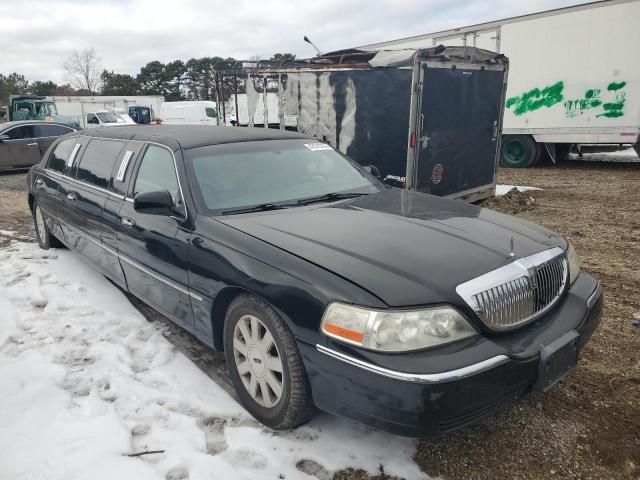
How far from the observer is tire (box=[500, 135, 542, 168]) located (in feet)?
42.8

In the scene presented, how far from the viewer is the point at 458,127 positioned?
6.97 metres

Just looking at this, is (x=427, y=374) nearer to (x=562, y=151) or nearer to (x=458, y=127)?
(x=458, y=127)

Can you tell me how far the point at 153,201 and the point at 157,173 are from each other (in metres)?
0.56

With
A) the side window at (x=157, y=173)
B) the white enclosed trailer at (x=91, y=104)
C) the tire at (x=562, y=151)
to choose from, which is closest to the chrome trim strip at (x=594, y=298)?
the side window at (x=157, y=173)

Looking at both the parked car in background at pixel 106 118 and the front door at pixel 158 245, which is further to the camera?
the parked car in background at pixel 106 118

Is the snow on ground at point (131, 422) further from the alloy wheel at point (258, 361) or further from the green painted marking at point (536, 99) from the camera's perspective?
the green painted marking at point (536, 99)

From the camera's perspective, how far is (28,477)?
7.42ft

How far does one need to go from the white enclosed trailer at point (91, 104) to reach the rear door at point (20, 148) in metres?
19.1

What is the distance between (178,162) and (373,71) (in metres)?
4.18

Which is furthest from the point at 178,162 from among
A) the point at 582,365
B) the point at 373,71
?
the point at 373,71

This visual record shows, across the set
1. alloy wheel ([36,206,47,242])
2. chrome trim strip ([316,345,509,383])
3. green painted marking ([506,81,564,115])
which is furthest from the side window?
green painted marking ([506,81,564,115])

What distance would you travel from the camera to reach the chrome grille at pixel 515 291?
2250 millimetres

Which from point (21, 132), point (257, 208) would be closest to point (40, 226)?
point (257, 208)

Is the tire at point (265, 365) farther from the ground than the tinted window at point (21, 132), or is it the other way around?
the tinted window at point (21, 132)
